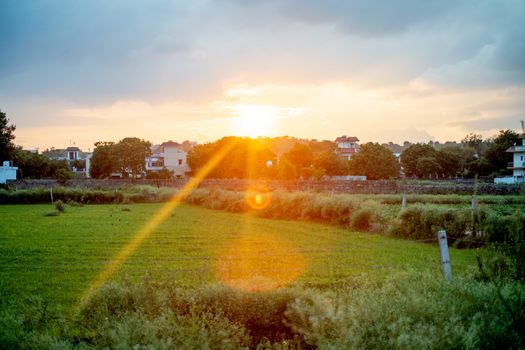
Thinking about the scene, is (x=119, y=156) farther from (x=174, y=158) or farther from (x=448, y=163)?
(x=448, y=163)

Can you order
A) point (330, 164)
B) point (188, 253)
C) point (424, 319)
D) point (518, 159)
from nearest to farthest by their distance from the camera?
point (424, 319), point (188, 253), point (518, 159), point (330, 164)

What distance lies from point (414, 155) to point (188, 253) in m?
81.2

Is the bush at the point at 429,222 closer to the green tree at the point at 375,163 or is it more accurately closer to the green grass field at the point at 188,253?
the green grass field at the point at 188,253

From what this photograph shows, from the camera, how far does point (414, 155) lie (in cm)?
9194

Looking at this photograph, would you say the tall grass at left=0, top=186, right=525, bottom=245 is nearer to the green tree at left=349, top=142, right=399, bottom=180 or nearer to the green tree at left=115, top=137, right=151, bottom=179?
the green tree at left=349, top=142, right=399, bottom=180

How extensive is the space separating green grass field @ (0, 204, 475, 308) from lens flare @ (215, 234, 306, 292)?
0.05m

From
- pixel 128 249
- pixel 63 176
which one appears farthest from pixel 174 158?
pixel 128 249

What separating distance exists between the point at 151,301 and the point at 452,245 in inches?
566

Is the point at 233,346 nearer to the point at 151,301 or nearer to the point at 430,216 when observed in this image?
the point at 151,301

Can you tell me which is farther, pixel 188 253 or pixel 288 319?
pixel 188 253

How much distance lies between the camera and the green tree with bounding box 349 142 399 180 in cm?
8312

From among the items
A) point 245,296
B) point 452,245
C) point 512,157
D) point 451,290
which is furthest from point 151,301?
point 512,157

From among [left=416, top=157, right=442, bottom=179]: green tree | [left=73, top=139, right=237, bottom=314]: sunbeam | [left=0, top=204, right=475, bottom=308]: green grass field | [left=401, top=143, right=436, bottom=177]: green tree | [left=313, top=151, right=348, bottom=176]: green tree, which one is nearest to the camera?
[left=73, top=139, right=237, bottom=314]: sunbeam

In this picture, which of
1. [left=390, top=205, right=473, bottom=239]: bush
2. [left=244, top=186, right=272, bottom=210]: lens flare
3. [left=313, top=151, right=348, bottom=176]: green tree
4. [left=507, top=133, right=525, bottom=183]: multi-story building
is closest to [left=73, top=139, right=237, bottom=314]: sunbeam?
[left=244, top=186, right=272, bottom=210]: lens flare
